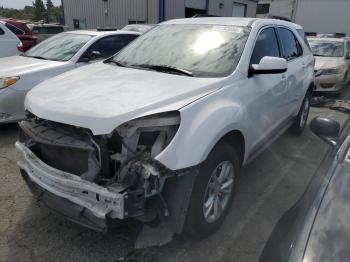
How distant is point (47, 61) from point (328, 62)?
719 centimetres

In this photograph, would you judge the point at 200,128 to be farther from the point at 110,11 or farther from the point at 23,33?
the point at 110,11

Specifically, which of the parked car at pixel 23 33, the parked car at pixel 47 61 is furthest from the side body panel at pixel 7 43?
the parked car at pixel 47 61

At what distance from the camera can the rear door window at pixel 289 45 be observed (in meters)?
4.34

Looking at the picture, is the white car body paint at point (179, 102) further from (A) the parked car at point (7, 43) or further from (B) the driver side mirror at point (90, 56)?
(A) the parked car at point (7, 43)

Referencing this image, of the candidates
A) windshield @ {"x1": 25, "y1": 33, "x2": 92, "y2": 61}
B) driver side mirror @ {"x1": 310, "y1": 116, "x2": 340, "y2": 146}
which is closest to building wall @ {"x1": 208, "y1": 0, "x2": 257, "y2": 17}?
windshield @ {"x1": 25, "y1": 33, "x2": 92, "y2": 61}

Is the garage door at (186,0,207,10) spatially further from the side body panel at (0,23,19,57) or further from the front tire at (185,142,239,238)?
the front tire at (185,142,239,238)

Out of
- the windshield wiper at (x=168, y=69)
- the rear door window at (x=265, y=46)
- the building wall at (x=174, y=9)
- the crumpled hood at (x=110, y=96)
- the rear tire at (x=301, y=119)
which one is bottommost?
the rear tire at (x=301, y=119)

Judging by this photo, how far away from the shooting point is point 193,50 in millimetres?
3328

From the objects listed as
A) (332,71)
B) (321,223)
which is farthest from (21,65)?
(332,71)

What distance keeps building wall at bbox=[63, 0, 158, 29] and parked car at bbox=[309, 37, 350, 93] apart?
13.1 m

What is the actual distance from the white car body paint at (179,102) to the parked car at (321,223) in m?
0.78

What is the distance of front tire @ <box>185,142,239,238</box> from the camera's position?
2.48 m

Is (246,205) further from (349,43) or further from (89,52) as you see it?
(349,43)

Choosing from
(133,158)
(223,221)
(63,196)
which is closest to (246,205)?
(223,221)
